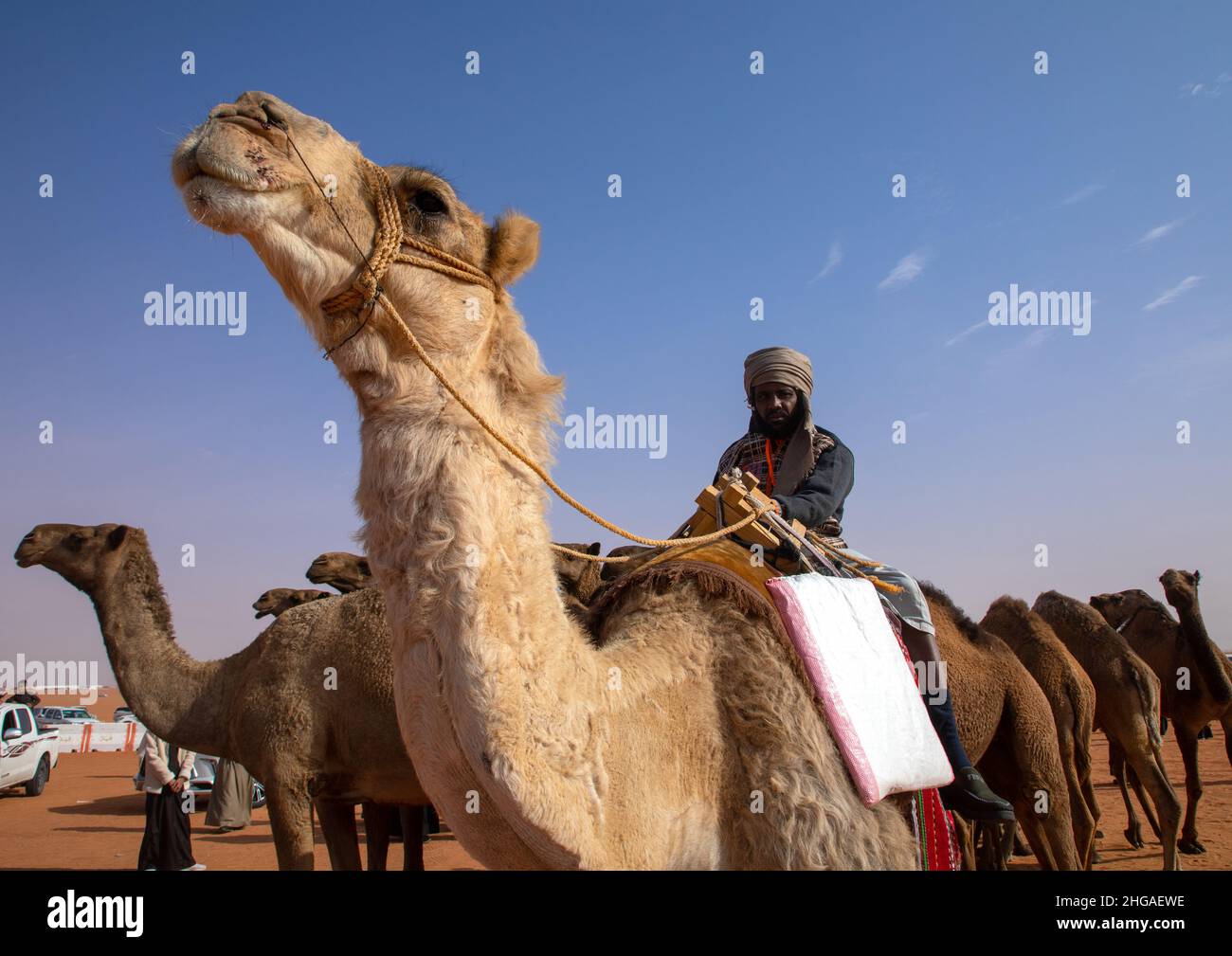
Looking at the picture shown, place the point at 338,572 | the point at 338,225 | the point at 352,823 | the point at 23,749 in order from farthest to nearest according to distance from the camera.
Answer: the point at 23,749
the point at 338,572
the point at 352,823
the point at 338,225

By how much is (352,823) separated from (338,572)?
288 centimetres

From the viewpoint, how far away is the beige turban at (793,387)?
4578 millimetres

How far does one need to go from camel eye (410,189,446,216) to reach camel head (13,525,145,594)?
6.55 m

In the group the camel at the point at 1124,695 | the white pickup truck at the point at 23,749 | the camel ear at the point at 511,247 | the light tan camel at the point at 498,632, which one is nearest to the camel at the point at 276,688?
the light tan camel at the point at 498,632

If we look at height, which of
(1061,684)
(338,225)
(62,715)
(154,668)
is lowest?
(62,715)

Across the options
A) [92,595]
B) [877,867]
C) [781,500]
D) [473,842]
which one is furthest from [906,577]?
[92,595]

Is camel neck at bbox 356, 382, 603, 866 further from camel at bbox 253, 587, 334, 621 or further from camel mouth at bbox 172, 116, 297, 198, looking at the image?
camel at bbox 253, 587, 334, 621

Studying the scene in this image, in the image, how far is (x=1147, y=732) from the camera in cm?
1149

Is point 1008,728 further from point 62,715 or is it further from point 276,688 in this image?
point 62,715

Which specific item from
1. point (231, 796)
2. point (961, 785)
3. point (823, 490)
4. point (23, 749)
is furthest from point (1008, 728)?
point (23, 749)

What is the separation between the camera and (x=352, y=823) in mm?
7684

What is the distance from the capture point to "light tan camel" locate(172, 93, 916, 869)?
2.46m
